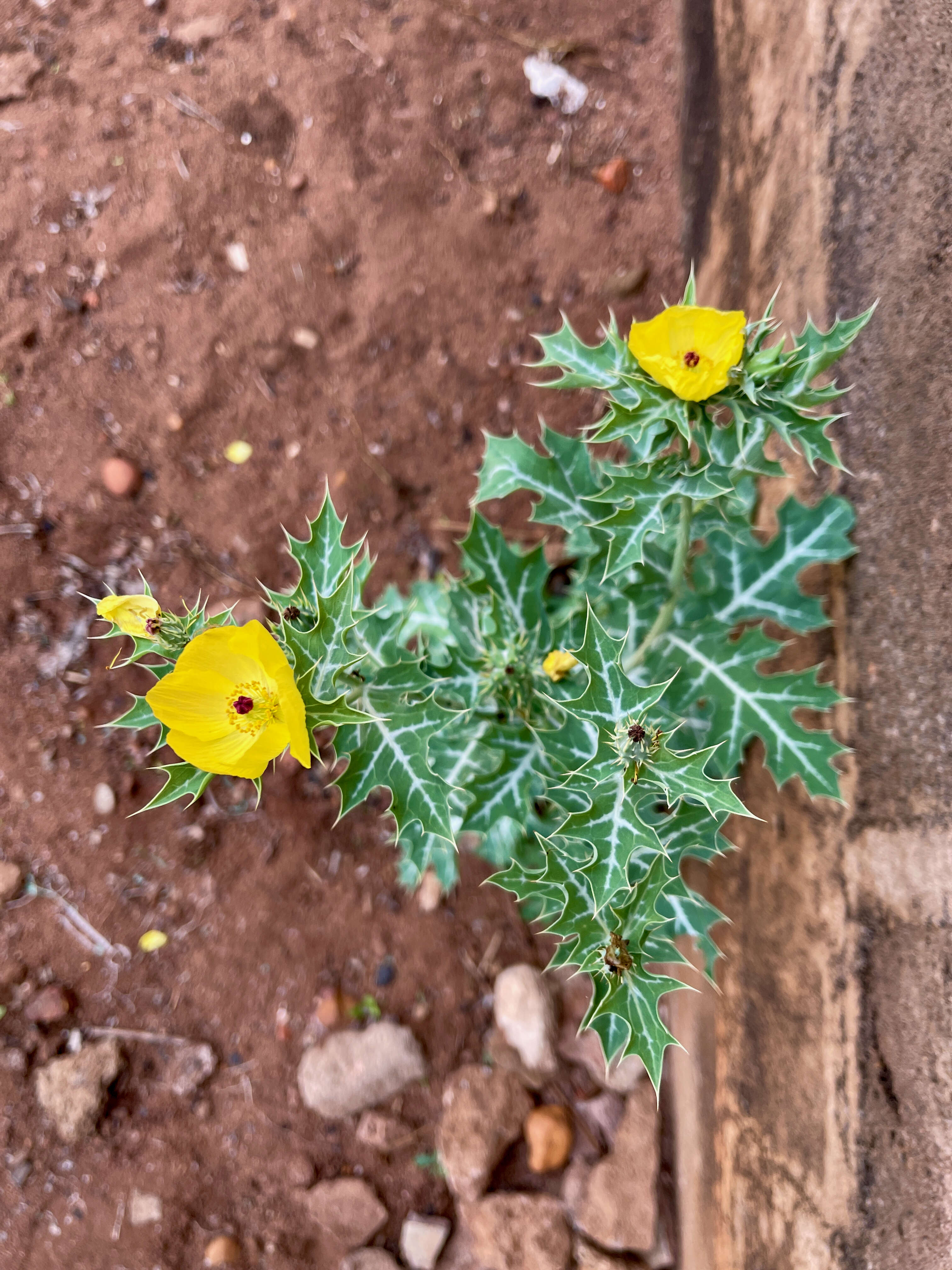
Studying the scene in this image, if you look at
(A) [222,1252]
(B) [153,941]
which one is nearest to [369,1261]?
(A) [222,1252]

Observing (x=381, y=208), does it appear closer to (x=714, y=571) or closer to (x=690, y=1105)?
(x=714, y=571)

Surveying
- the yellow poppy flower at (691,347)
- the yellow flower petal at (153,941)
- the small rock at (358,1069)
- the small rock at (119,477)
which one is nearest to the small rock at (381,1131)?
the small rock at (358,1069)

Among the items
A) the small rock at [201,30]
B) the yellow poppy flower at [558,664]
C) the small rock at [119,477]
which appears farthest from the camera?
the small rock at [201,30]

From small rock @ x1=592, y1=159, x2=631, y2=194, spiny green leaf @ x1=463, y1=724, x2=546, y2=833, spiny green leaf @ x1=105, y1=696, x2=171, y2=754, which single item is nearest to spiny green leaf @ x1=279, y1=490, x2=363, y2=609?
spiny green leaf @ x1=105, y1=696, x2=171, y2=754

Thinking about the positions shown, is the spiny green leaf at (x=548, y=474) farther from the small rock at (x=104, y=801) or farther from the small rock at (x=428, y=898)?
the small rock at (x=104, y=801)

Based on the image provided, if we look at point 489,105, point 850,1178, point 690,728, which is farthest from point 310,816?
point 489,105

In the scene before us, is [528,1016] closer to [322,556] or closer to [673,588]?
[673,588]

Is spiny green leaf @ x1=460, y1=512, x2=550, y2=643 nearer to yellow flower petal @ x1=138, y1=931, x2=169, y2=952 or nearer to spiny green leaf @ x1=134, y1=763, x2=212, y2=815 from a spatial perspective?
spiny green leaf @ x1=134, y1=763, x2=212, y2=815
